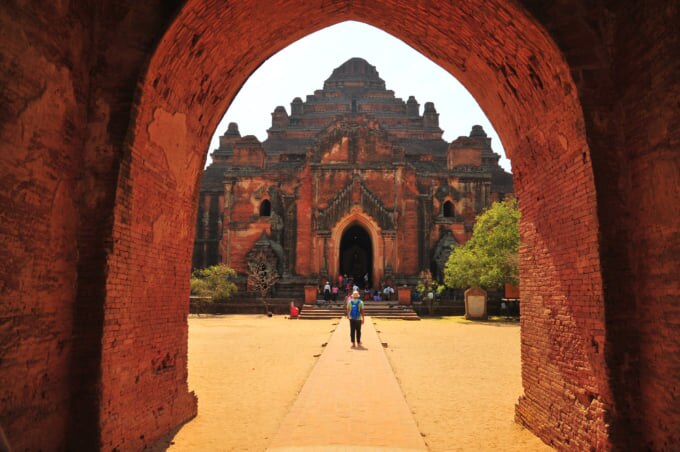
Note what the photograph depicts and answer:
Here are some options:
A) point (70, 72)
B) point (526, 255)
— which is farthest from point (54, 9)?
point (526, 255)

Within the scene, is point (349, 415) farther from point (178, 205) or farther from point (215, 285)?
point (215, 285)

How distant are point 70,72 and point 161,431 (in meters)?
4.13

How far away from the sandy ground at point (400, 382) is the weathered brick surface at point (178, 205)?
58 centimetres

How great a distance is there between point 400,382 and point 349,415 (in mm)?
3257

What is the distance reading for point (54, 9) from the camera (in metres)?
4.62

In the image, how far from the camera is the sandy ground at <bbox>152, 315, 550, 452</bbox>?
242 inches

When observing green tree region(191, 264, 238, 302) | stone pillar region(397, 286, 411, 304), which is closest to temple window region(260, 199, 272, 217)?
green tree region(191, 264, 238, 302)

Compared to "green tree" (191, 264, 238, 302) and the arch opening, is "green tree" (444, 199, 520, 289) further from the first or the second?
"green tree" (191, 264, 238, 302)

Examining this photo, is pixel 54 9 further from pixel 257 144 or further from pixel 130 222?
pixel 257 144

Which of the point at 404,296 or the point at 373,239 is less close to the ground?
the point at 373,239

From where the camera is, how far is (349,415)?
20.7 feet

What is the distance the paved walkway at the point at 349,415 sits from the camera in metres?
5.20

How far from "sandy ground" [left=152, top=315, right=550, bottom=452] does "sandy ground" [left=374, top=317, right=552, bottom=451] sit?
0.01 m

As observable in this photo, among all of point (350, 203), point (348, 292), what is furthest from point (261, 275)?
point (350, 203)
